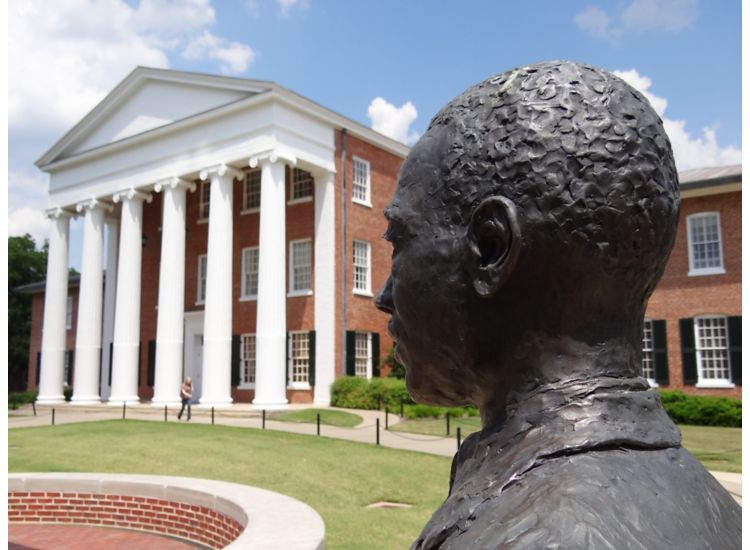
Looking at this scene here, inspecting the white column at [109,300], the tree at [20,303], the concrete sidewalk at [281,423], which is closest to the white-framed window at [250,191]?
the white column at [109,300]

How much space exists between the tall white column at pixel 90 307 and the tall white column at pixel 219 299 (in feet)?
25.3

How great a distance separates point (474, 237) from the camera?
1.64 meters

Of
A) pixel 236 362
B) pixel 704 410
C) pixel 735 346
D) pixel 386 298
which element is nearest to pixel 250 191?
pixel 236 362

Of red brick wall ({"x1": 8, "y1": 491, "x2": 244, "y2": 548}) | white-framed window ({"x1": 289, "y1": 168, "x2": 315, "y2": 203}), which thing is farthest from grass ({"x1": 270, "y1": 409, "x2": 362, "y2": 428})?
red brick wall ({"x1": 8, "y1": 491, "x2": 244, "y2": 548})

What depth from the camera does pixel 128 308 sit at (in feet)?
101

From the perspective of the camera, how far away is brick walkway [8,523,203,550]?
7.82 meters

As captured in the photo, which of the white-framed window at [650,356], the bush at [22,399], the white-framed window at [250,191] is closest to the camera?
the white-framed window at [650,356]

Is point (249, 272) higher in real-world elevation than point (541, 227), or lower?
higher

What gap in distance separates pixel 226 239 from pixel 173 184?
4186 mm

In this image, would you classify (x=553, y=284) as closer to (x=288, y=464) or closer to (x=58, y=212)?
(x=288, y=464)

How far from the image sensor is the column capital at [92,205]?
33031 mm

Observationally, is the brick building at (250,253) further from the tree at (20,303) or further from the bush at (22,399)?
the tree at (20,303)

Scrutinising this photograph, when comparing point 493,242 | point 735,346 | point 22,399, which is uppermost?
point 493,242

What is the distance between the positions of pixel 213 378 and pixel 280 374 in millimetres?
2879
